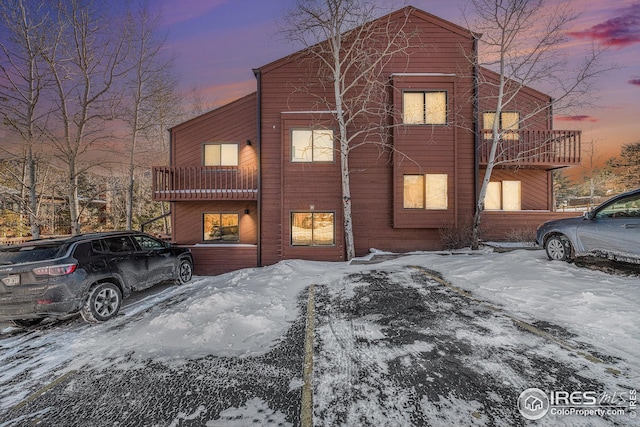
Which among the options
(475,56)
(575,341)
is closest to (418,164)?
(475,56)

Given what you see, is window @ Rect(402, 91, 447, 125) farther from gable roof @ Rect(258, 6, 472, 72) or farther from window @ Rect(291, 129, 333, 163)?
window @ Rect(291, 129, 333, 163)

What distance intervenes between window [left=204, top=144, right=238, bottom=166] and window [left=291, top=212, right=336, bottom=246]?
4486 millimetres

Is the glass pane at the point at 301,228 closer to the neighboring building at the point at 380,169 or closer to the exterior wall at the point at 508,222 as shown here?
the neighboring building at the point at 380,169

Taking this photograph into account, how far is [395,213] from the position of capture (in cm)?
1083

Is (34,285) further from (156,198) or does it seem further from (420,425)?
(156,198)

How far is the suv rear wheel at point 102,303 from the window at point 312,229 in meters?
6.74

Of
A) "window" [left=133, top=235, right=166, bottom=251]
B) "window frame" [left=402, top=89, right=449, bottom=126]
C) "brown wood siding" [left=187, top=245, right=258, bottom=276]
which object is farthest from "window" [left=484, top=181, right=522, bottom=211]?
"window" [left=133, top=235, right=166, bottom=251]

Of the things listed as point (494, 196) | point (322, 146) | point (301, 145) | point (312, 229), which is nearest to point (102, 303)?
point (312, 229)

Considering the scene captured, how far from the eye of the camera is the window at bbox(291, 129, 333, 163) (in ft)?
37.2

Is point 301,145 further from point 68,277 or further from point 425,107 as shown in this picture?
point 68,277

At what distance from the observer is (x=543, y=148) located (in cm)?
1161

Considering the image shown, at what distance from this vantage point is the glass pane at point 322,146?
37.2ft

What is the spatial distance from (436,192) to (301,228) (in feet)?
19.5

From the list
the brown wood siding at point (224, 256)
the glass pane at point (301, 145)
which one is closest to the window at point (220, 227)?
the brown wood siding at point (224, 256)
